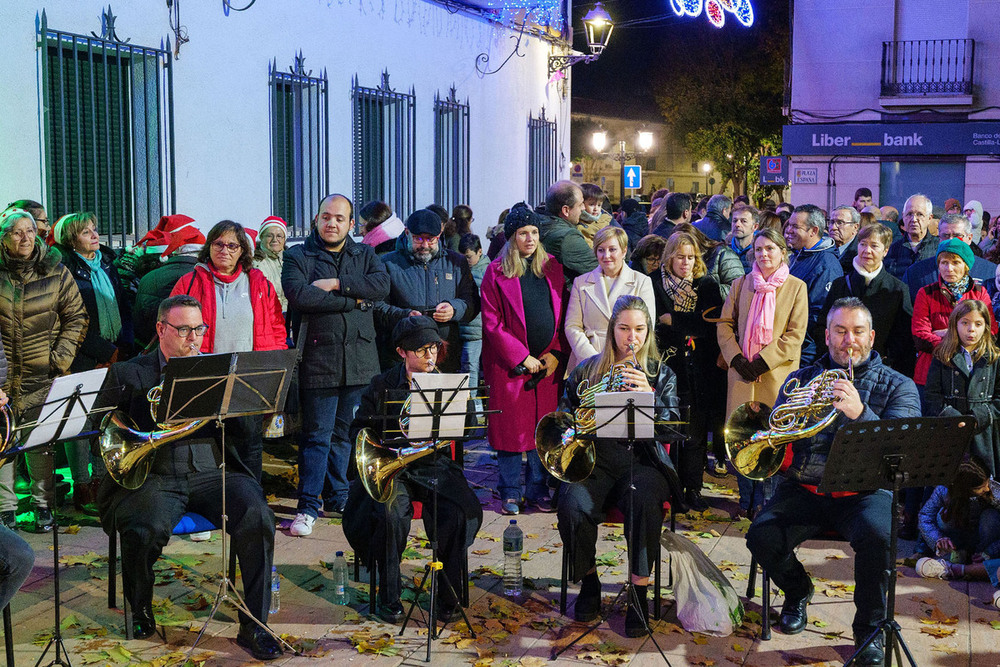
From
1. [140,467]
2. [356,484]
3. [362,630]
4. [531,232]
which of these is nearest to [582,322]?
[531,232]

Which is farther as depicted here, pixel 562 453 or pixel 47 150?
pixel 47 150

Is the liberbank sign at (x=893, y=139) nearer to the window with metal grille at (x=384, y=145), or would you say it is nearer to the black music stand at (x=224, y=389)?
the window with metal grille at (x=384, y=145)

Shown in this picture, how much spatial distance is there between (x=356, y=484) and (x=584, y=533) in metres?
1.28

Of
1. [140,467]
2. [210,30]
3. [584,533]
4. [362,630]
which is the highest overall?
[210,30]

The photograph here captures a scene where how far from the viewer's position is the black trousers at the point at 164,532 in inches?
208

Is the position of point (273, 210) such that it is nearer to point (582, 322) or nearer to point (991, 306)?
point (582, 322)

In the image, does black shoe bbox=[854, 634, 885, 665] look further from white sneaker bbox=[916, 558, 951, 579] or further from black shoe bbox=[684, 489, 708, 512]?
black shoe bbox=[684, 489, 708, 512]

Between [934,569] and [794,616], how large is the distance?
1.24 metres

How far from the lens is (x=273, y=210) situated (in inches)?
416

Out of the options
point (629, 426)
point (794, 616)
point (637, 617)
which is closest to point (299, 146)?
point (629, 426)

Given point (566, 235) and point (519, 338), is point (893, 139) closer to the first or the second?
point (566, 235)

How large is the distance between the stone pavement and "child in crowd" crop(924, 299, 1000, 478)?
86 cm

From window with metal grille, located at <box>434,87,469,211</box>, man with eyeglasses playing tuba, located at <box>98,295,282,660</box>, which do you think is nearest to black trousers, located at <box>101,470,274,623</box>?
man with eyeglasses playing tuba, located at <box>98,295,282,660</box>

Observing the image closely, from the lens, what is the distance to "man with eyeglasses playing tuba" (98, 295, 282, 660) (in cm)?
530
